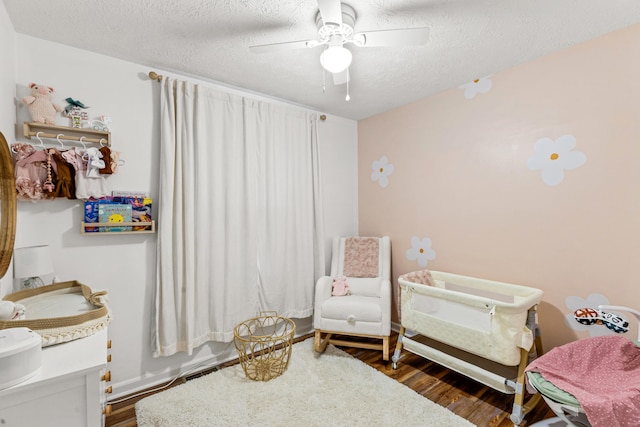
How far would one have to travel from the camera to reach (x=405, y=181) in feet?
10.0

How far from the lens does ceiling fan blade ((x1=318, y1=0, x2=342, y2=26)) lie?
4.27 ft

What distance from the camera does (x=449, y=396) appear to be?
2014 mm

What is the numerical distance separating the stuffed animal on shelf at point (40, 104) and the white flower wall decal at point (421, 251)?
119 inches

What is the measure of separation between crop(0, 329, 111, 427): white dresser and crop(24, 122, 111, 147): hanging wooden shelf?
56.7 inches

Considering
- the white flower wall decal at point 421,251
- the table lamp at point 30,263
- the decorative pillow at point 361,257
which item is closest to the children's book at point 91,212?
the table lamp at point 30,263

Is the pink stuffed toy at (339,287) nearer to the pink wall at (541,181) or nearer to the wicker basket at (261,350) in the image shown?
the wicker basket at (261,350)

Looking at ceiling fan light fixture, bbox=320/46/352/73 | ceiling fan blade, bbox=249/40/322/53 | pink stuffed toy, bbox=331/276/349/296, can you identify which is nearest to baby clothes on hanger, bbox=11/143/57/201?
ceiling fan blade, bbox=249/40/322/53

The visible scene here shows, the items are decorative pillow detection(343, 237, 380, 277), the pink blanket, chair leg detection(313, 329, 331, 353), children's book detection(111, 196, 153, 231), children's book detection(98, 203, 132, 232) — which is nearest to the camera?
the pink blanket

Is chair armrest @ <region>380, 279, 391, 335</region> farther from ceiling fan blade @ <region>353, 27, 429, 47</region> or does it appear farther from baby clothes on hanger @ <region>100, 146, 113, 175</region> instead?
baby clothes on hanger @ <region>100, 146, 113, 175</region>

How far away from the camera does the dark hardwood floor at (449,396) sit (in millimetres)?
1802

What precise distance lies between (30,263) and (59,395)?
965 millimetres

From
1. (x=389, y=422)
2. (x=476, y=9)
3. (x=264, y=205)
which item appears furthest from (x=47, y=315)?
(x=476, y=9)

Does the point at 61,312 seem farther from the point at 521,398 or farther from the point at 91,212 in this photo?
the point at 521,398

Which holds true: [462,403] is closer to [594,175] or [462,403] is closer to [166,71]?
[594,175]
